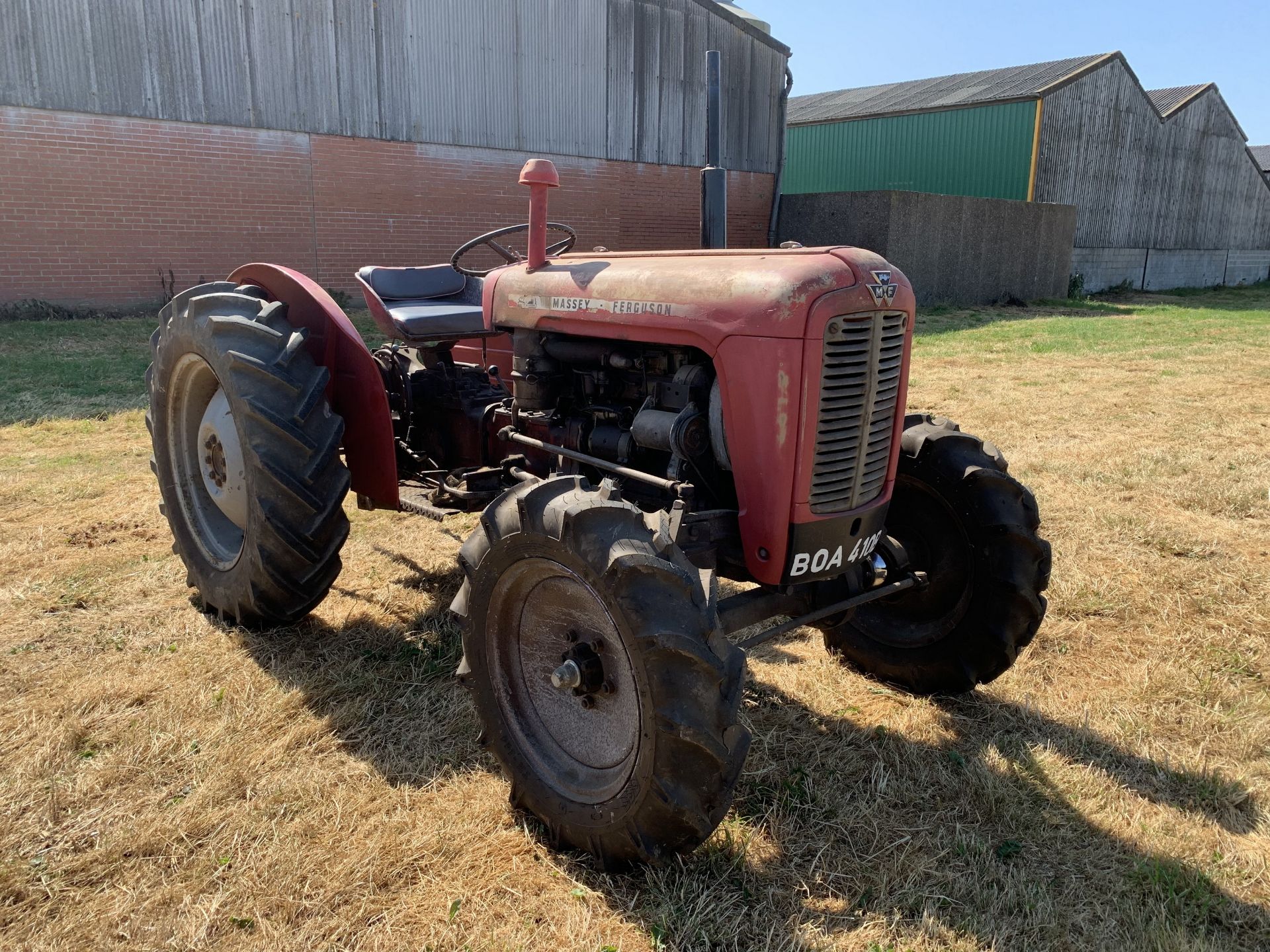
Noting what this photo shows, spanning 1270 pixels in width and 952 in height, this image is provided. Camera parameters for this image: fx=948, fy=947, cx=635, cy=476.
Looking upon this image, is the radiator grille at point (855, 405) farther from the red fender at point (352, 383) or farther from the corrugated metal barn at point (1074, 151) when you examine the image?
the corrugated metal barn at point (1074, 151)

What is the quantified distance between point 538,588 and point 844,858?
3.59ft

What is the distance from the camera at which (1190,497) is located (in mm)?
5633

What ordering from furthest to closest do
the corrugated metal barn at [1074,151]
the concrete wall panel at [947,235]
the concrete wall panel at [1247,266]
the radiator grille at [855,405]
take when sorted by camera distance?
the concrete wall panel at [1247,266], the corrugated metal barn at [1074,151], the concrete wall panel at [947,235], the radiator grille at [855,405]

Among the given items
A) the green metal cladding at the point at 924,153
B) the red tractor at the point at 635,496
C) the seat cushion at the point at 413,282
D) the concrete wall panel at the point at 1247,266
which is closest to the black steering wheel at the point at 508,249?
the red tractor at the point at 635,496

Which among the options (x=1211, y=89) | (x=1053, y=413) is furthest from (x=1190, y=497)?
(x=1211, y=89)

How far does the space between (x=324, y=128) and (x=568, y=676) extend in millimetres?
11939

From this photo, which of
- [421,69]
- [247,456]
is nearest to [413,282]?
[247,456]

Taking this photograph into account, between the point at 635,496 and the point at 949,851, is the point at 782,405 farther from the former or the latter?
the point at 949,851

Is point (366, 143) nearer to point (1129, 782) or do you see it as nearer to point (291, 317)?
point (291, 317)

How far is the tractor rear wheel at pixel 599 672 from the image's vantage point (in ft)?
7.18

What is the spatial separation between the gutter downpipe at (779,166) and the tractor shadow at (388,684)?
15258mm

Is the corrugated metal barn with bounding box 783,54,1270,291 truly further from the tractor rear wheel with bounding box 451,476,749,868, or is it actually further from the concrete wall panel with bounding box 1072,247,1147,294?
the tractor rear wheel with bounding box 451,476,749,868

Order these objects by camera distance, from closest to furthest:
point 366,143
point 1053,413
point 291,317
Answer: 1. point 291,317
2. point 1053,413
3. point 366,143

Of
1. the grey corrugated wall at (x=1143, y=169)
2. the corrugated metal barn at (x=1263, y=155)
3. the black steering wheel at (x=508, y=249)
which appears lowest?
the black steering wheel at (x=508, y=249)
